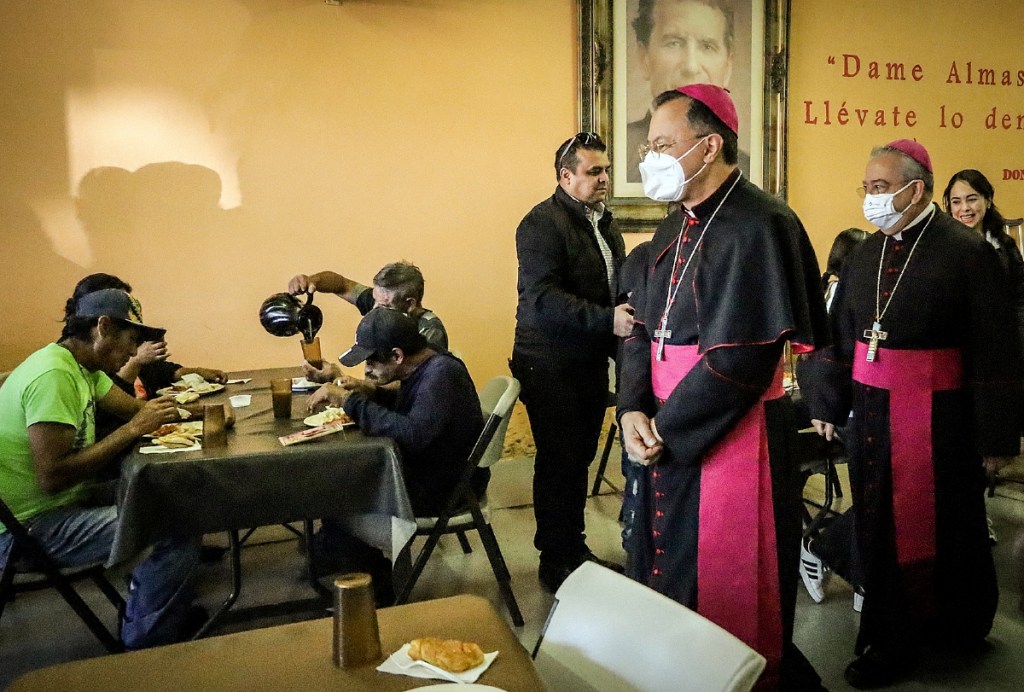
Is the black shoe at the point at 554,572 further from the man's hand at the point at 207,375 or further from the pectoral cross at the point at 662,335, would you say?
the man's hand at the point at 207,375

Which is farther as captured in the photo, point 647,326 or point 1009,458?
point 1009,458

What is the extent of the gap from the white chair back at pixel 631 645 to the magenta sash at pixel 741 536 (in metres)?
0.61

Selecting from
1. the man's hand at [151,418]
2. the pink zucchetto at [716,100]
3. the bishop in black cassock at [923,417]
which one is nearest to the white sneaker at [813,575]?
the bishop in black cassock at [923,417]

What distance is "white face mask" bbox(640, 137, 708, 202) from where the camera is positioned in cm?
194

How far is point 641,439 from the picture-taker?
197 cm

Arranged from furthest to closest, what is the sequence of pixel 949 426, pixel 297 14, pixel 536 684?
pixel 297 14
pixel 949 426
pixel 536 684

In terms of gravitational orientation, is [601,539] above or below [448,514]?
below

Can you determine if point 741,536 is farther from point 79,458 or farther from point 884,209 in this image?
point 79,458

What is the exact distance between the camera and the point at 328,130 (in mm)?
4398

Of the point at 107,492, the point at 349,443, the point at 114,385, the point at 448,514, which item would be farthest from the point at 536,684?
the point at 114,385

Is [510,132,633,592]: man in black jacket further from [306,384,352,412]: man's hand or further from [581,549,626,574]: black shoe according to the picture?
[306,384,352,412]: man's hand

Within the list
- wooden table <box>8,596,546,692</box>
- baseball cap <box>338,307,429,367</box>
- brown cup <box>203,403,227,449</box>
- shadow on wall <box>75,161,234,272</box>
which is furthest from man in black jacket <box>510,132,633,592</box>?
shadow on wall <box>75,161,234,272</box>

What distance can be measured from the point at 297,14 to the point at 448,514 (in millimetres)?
2993

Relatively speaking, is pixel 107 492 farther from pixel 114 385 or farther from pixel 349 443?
pixel 349 443
